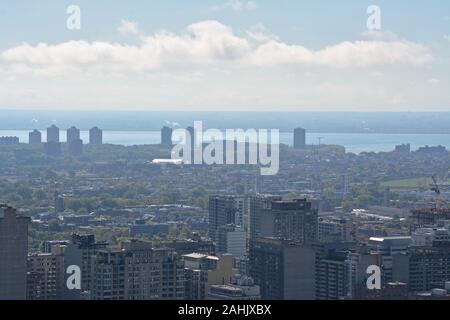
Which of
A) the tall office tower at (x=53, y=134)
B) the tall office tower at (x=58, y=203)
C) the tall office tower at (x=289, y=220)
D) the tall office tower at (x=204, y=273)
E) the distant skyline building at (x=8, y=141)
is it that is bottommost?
the tall office tower at (x=58, y=203)

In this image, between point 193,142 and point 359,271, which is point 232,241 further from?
point 193,142

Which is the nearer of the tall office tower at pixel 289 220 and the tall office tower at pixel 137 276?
the tall office tower at pixel 137 276

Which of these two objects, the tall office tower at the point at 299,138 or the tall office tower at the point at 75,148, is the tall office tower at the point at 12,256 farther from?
the tall office tower at the point at 299,138

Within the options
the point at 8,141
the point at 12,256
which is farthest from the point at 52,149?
the point at 12,256

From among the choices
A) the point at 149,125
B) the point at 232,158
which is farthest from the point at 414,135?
the point at 232,158

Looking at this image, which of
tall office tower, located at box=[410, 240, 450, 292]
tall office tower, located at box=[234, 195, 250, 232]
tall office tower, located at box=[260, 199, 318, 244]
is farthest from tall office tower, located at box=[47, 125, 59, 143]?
tall office tower, located at box=[410, 240, 450, 292]

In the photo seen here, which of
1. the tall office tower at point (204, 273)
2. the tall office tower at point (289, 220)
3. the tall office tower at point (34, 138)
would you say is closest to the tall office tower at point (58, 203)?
the tall office tower at point (289, 220)

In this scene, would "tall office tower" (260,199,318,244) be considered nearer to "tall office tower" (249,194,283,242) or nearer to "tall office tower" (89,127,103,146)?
"tall office tower" (249,194,283,242)

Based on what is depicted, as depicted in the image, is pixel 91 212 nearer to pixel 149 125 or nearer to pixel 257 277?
pixel 257 277
